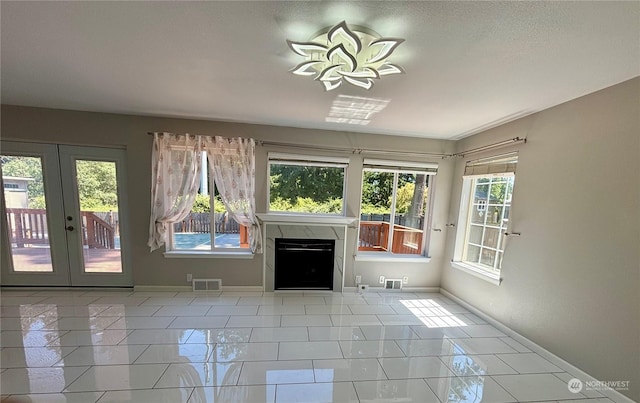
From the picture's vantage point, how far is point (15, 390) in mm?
1639

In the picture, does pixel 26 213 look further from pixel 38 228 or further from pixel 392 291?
pixel 392 291

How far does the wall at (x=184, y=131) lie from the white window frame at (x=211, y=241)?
10 centimetres

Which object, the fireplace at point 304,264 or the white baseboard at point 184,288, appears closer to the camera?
the white baseboard at point 184,288

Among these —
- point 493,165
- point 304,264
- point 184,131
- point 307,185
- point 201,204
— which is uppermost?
point 184,131

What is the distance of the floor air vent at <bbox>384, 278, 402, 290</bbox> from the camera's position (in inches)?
147

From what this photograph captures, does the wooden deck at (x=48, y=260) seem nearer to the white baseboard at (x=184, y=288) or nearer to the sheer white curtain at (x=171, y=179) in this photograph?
the white baseboard at (x=184, y=288)

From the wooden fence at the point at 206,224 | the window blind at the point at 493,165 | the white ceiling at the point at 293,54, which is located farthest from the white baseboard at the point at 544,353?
the wooden fence at the point at 206,224

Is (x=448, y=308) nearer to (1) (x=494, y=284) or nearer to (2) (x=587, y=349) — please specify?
(1) (x=494, y=284)

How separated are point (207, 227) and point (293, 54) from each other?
278cm

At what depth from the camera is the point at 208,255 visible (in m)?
3.40

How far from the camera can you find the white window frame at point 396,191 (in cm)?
360

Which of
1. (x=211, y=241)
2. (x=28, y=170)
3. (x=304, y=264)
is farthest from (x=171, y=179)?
(x=304, y=264)

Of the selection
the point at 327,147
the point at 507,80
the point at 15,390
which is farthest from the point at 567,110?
the point at 15,390

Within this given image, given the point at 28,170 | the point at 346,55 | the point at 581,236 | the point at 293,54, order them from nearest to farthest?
the point at 346,55
the point at 293,54
the point at 581,236
the point at 28,170
